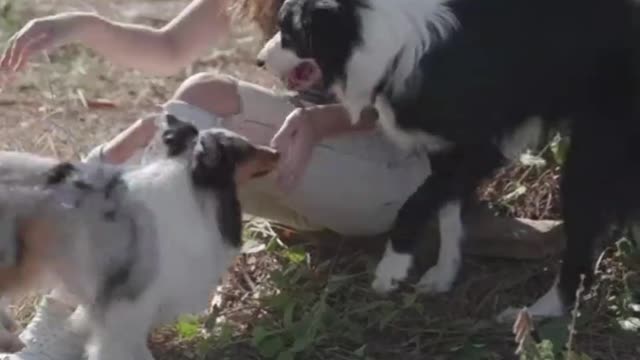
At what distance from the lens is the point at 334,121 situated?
4820mm

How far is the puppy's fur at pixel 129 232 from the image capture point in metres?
4.26

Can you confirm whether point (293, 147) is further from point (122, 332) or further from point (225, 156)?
point (122, 332)

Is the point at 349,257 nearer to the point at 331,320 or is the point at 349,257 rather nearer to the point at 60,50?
the point at 331,320

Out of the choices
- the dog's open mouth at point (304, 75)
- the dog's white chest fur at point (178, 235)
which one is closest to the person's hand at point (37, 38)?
the dog's white chest fur at point (178, 235)

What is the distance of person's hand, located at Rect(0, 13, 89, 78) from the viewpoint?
4656mm

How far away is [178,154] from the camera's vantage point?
4.37m

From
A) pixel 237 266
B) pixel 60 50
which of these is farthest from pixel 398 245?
pixel 60 50

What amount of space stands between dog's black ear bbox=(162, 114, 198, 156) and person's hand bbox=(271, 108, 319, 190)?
0.36 metres

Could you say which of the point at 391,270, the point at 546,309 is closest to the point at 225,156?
the point at 391,270

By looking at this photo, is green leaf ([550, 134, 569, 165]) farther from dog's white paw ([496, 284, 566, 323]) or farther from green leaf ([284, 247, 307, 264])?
green leaf ([284, 247, 307, 264])

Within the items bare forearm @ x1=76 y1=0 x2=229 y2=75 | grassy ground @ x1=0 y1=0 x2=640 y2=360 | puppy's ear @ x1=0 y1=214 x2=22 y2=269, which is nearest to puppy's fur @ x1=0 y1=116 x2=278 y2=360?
puppy's ear @ x1=0 y1=214 x2=22 y2=269

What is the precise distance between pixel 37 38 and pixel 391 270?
128cm

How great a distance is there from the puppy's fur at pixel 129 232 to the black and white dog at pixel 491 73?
0.37 m

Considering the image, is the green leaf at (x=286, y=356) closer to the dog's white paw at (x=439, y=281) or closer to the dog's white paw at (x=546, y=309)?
the dog's white paw at (x=439, y=281)
